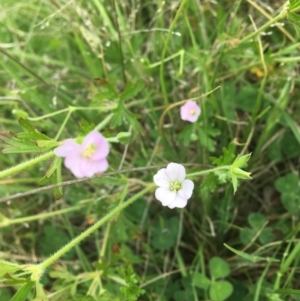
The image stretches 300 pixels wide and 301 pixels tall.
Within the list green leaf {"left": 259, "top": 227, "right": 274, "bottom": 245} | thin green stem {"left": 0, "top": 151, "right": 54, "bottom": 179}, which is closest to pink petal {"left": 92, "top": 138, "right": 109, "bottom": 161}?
thin green stem {"left": 0, "top": 151, "right": 54, "bottom": 179}

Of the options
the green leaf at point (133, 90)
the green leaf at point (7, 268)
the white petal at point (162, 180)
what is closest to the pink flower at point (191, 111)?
the green leaf at point (133, 90)

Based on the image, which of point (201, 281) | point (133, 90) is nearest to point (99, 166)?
point (133, 90)

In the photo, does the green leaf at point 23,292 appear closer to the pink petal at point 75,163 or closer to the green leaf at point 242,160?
the pink petal at point 75,163

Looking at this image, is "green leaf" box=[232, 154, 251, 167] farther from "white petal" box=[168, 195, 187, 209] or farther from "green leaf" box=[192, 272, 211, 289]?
"green leaf" box=[192, 272, 211, 289]

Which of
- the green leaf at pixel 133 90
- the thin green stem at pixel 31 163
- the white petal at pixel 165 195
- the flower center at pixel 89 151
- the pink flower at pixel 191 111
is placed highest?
the green leaf at pixel 133 90

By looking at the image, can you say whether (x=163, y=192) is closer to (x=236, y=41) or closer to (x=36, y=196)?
(x=236, y=41)

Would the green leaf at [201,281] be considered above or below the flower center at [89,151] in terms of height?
below

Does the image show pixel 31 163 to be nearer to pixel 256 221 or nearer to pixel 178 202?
pixel 178 202
